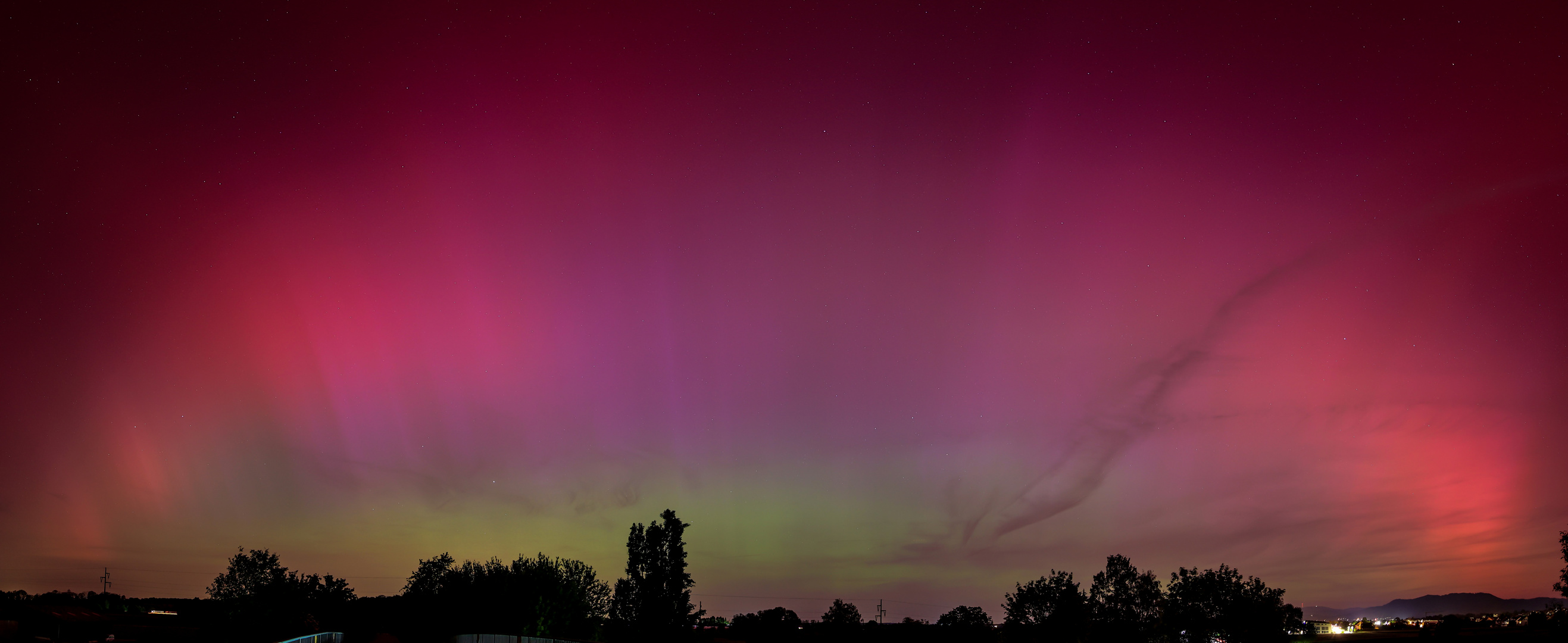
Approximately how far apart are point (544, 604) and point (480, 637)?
3473 cm

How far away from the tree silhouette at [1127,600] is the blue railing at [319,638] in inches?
4437

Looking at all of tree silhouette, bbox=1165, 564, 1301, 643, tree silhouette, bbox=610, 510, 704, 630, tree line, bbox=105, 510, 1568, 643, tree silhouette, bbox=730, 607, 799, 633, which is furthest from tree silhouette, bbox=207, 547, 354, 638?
tree silhouette, bbox=1165, 564, 1301, 643

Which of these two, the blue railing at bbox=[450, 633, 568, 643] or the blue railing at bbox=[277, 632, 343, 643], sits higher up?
the blue railing at bbox=[277, 632, 343, 643]

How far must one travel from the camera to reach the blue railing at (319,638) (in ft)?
124

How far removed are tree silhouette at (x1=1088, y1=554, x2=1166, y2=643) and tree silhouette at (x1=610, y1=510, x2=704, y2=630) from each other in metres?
72.4

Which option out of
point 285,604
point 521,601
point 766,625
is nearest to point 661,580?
point 521,601

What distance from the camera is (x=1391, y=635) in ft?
463

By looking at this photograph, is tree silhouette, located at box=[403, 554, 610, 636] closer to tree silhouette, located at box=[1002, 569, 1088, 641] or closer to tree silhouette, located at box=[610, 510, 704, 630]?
tree silhouette, located at box=[610, 510, 704, 630]

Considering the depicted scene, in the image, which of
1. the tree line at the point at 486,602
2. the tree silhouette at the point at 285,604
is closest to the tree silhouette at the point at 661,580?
the tree line at the point at 486,602

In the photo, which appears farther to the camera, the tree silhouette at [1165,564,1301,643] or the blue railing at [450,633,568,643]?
the tree silhouette at [1165,564,1301,643]

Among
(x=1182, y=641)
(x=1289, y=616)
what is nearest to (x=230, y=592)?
(x=1182, y=641)

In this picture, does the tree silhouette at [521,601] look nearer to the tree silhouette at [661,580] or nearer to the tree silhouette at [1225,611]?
the tree silhouette at [661,580]

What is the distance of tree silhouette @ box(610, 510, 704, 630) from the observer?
293 ft

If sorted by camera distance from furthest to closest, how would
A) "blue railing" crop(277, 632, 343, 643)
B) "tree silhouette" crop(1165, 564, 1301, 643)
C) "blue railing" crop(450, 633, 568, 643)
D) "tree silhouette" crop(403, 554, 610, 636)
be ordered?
"tree silhouette" crop(1165, 564, 1301, 643), "tree silhouette" crop(403, 554, 610, 636), "blue railing" crop(450, 633, 568, 643), "blue railing" crop(277, 632, 343, 643)
